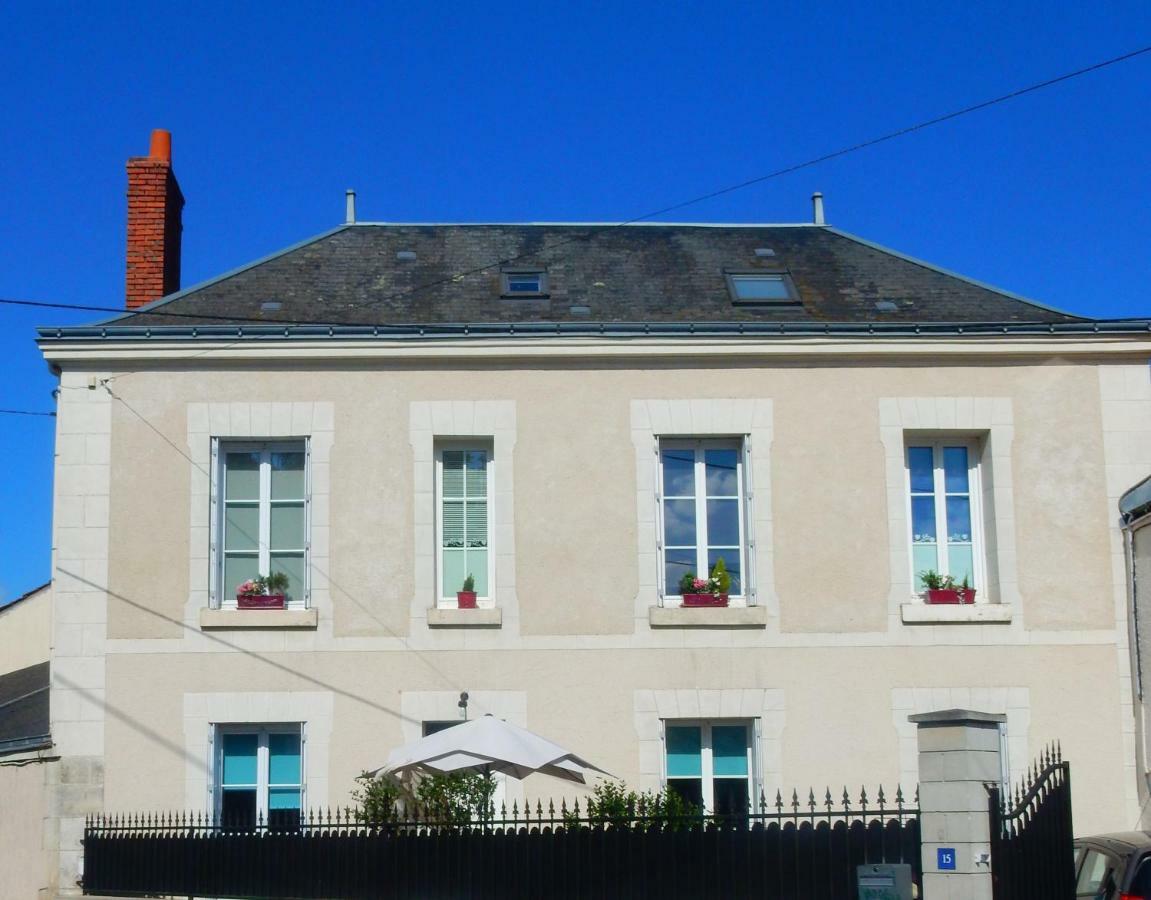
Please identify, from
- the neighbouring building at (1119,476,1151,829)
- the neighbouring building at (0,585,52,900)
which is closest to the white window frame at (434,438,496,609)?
the neighbouring building at (0,585,52,900)

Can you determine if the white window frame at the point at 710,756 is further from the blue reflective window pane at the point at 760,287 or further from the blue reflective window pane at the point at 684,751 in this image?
the blue reflective window pane at the point at 760,287

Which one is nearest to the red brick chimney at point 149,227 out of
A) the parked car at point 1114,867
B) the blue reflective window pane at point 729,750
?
the blue reflective window pane at point 729,750

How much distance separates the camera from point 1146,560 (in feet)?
47.6

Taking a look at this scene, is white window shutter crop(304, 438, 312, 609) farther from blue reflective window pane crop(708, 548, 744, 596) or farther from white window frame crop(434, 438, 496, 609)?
blue reflective window pane crop(708, 548, 744, 596)

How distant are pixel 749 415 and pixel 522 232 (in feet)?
→ 13.9

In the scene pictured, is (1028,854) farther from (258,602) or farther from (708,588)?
(258,602)

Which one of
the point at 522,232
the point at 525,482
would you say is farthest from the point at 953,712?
the point at 522,232

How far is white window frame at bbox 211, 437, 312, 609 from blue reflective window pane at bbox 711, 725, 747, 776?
4.03 metres

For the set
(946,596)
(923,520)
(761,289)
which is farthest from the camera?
(761,289)

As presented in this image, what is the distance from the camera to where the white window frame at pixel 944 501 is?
15.2 metres

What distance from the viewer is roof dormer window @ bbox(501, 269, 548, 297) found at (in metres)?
16.1

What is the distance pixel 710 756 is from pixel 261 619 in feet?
14.3

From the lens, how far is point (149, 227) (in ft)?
56.2

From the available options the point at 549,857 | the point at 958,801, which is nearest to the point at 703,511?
the point at 549,857
